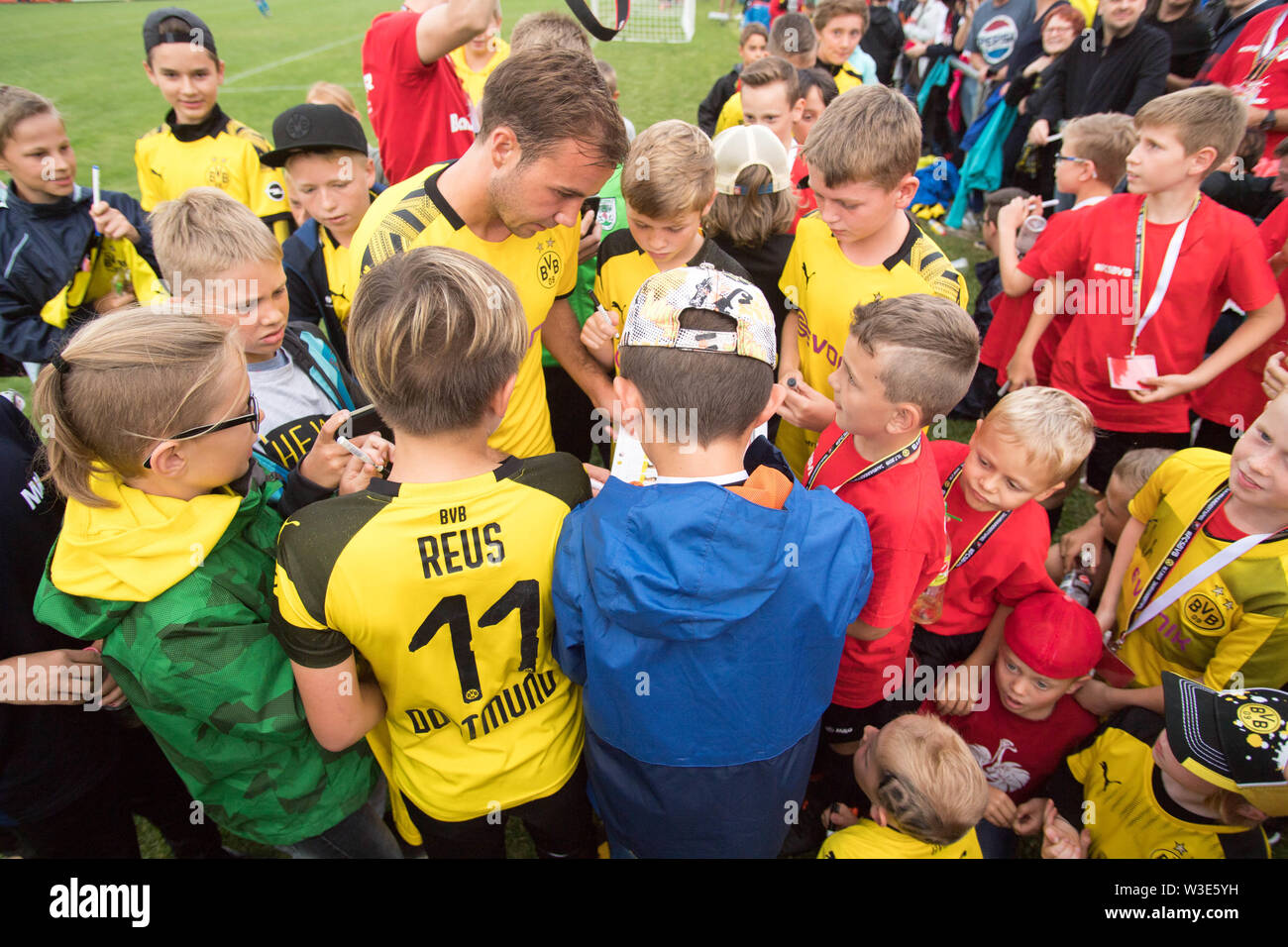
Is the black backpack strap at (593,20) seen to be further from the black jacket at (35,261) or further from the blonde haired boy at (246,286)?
the black jacket at (35,261)

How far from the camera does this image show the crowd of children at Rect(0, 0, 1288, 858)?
1.52 meters

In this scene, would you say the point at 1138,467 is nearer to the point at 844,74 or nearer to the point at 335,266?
the point at 335,266

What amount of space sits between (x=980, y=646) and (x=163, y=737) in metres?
2.66

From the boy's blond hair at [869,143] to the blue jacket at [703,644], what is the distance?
1384 millimetres

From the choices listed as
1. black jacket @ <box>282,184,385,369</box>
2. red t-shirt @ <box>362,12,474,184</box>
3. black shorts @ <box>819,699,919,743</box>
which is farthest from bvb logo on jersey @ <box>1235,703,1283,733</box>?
red t-shirt @ <box>362,12,474,184</box>

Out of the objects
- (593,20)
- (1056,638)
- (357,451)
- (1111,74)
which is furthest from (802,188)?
(357,451)

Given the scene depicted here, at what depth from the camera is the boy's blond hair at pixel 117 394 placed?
5.09 ft

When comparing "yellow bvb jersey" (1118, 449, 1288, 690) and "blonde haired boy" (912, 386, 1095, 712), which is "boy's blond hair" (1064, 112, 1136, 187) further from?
"blonde haired boy" (912, 386, 1095, 712)

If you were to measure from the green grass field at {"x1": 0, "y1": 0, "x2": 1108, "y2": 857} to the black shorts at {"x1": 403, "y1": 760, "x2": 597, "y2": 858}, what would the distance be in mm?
5921

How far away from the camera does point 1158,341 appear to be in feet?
10.6

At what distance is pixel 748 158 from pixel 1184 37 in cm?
568

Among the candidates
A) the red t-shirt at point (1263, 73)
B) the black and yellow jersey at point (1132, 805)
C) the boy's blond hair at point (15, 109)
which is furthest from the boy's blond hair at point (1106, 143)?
the boy's blond hair at point (15, 109)

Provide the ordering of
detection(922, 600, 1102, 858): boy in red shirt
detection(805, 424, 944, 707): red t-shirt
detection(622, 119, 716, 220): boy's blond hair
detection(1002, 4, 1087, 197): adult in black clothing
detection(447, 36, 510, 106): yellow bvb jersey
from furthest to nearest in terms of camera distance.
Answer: detection(1002, 4, 1087, 197): adult in black clothing
detection(447, 36, 510, 106): yellow bvb jersey
detection(622, 119, 716, 220): boy's blond hair
detection(922, 600, 1102, 858): boy in red shirt
detection(805, 424, 944, 707): red t-shirt

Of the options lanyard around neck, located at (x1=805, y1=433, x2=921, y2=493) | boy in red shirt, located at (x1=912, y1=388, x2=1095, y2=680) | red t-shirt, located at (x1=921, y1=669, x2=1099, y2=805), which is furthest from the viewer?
red t-shirt, located at (x1=921, y1=669, x2=1099, y2=805)
